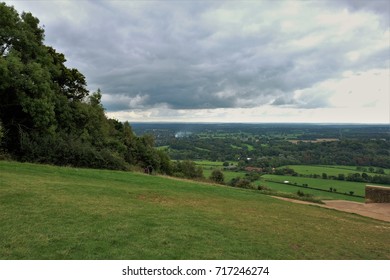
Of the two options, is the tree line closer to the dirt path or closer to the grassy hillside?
the grassy hillside

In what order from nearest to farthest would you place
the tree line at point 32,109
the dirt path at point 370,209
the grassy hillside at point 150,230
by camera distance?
1. the grassy hillside at point 150,230
2. the dirt path at point 370,209
3. the tree line at point 32,109

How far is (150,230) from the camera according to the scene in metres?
7.63

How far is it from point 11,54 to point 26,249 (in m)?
18.9

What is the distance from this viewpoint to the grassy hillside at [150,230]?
6.29 m

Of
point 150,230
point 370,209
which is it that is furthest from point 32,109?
point 370,209

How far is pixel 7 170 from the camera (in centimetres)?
1505

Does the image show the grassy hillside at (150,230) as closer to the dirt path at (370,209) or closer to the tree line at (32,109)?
the dirt path at (370,209)

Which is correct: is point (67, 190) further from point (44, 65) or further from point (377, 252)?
point (44, 65)

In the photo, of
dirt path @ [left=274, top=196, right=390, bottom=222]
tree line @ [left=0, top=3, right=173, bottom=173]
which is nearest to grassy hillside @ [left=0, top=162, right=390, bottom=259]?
dirt path @ [left=274, top=196, right=390, bottom=222]

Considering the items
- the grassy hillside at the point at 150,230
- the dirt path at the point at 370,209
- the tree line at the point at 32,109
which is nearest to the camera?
the grassy hillside at the point at 150,230

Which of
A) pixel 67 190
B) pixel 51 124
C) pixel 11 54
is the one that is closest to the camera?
pixel 67 190

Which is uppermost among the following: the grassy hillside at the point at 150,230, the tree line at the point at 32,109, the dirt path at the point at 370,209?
the tree line at the point at 32,109

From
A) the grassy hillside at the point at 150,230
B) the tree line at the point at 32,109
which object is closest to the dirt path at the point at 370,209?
the grassy hillside at the point at 150,230

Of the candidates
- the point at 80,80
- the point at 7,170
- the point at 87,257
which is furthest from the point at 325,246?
the point at 80,80
